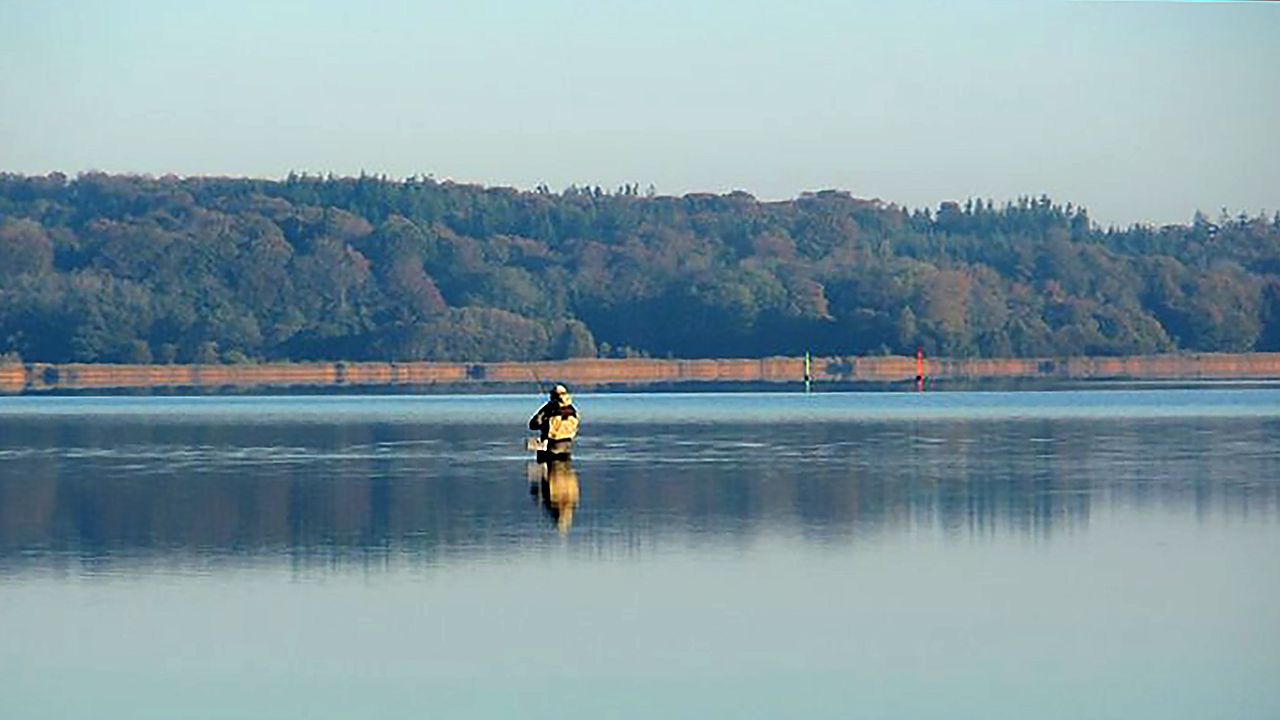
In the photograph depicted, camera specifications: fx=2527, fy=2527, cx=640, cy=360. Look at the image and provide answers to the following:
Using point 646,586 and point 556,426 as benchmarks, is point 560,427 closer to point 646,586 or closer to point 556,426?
point 556,426

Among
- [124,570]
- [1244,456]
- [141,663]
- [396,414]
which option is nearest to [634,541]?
[124,570]

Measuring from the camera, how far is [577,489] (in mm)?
38906

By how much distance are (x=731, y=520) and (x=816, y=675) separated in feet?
42.5

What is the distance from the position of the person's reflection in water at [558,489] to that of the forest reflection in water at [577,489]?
0.07 metres

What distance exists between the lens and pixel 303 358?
16538 centimetres

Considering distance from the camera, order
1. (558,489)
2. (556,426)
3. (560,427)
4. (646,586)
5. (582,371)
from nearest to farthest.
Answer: (646,586), (558,489), (556,426), (560,427), (582,371)

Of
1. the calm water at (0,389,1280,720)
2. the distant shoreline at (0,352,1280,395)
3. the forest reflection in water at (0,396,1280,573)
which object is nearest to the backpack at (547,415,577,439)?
the forest reflection in water at (0,396,1280,573)

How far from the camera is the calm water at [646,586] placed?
18859mm

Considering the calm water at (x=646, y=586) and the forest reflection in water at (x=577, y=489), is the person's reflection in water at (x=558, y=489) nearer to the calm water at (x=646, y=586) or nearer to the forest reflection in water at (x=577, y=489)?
the forest reflection in water at (x=577, y=489)

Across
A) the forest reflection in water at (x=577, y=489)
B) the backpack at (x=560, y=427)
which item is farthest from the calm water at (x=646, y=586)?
the backpack at (x=560, y=427)

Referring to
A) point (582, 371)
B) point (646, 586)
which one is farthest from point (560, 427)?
point (582, 371)

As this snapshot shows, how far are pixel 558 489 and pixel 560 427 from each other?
9.00 metres

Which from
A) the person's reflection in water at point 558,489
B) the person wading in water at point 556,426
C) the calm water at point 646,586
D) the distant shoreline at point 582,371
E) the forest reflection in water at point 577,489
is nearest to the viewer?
the calm water at point 646,586

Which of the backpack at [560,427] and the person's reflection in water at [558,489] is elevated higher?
the backpack at [560,427]
